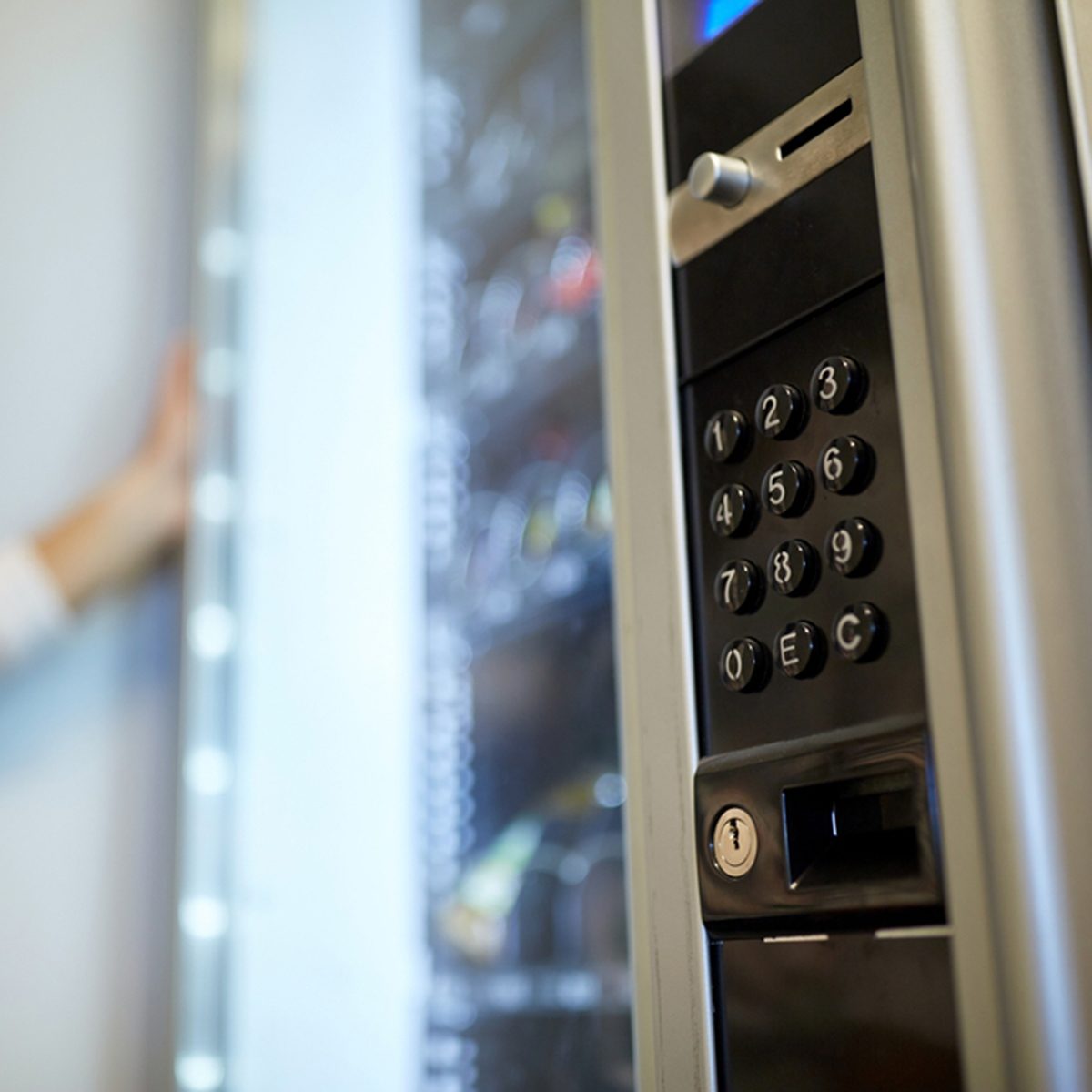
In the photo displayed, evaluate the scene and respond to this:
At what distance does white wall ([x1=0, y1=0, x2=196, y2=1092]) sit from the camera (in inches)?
47.8

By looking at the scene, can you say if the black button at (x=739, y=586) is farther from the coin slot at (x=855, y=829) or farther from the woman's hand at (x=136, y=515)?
the woman's hand at (x=136, y=515)

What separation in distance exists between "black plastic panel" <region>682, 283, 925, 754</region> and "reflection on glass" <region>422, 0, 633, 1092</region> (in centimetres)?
85

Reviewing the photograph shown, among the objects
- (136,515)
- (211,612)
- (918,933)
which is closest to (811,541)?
(918,933)

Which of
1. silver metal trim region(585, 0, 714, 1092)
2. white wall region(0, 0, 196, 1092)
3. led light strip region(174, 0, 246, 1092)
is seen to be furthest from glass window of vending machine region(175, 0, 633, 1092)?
silver metal trim region(585, 0, 714, 1092)

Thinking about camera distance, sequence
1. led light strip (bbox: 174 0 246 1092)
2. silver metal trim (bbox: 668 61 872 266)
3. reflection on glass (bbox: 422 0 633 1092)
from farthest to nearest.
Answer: reflection on glass (bbox: 422 0 633 1092)
led light strip (bbox: 174 0 246 1092)
silver metal trim (bbox: 668 61 872 266)

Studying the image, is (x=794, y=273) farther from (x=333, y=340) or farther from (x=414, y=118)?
(x=414, y=118)

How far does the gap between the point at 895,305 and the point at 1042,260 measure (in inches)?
1.9

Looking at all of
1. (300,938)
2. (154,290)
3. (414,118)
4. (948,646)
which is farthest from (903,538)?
(414,118)

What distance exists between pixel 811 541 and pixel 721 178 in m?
0.15

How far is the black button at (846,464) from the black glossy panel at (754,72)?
14 cm

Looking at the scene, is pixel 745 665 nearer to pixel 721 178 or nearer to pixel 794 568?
pixel 794 568

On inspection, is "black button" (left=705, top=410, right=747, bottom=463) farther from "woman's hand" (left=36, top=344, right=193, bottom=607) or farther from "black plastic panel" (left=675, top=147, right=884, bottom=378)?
"woman's hand" (left=36, top=344, right=193, bottom=607)

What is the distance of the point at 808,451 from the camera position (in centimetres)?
46

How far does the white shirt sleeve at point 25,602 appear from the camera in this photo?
122 cm
